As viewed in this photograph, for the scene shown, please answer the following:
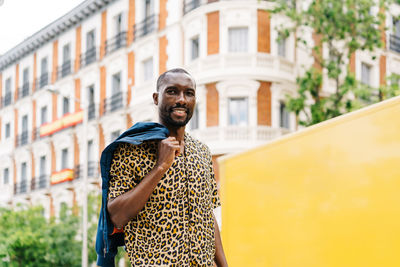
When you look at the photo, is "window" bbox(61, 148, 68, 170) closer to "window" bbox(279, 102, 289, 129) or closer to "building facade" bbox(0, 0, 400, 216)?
"building facade" bbox(0, 0, 400, 216)

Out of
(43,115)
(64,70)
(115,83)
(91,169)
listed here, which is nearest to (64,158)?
(43,115)

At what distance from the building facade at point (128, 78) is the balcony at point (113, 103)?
54 mm

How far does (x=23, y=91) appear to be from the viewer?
130 feet

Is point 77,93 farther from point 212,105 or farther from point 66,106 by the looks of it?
point 212,105

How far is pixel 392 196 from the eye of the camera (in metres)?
4.41

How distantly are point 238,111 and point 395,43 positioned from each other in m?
10.7

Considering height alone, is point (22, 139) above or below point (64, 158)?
above

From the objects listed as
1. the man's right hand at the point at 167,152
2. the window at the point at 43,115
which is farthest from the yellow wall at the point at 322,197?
the window at the point at 43,115

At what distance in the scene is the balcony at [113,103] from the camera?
2998cm

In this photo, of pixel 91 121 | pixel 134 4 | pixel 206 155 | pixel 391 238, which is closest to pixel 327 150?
pixel 391 238

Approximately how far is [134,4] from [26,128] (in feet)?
45.2

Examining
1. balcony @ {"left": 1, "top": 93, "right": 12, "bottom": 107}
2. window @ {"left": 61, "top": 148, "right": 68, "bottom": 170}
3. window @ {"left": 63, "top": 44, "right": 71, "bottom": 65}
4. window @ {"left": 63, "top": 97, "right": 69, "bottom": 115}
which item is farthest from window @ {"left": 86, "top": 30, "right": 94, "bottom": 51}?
balcony @ {"left": 1, "top": 93, "right": 12, "bottom": 107}

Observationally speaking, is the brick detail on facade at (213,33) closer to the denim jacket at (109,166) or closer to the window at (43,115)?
the window at (43,115)

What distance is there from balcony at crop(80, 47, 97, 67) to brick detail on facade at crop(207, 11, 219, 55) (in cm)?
1000
